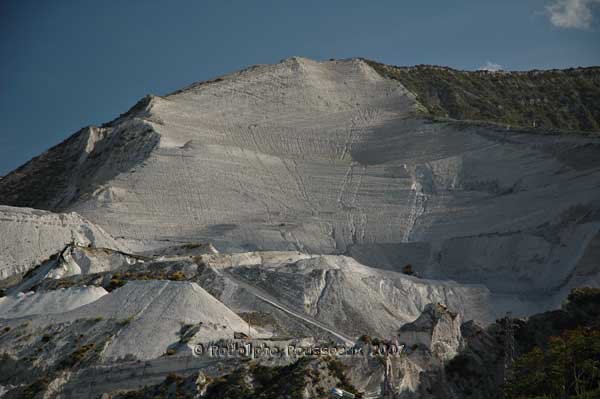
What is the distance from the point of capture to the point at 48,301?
52.5m

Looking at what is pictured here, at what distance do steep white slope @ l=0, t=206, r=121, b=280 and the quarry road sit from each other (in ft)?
33.9

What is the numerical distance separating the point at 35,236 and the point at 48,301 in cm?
→ 1167

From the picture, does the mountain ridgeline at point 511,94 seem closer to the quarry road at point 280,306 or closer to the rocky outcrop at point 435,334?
the quarry road at point 280,306

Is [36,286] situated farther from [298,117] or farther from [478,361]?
[298,117]

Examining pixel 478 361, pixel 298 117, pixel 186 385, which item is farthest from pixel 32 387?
pixel 298 117

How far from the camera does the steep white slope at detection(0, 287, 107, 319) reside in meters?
51.4

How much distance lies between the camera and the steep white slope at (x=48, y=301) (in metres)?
51.4

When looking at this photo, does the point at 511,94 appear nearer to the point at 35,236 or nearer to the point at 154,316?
the point at 35,236

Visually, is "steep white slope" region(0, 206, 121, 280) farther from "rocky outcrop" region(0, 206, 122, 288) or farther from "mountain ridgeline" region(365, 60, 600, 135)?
"mountain ridgeline" region(365, 60, 600, 135)

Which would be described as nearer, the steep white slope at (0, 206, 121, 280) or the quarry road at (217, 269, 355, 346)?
the quarry road at (217, 269, 355, 346)

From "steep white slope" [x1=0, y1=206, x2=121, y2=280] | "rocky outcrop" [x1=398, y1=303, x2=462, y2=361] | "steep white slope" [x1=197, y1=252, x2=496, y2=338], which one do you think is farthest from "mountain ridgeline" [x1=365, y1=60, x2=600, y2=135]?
"rocky outcrop" [x1=398, y1=303, x2=462, y2=361]

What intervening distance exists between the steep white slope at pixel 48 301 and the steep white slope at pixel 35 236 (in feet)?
26.0

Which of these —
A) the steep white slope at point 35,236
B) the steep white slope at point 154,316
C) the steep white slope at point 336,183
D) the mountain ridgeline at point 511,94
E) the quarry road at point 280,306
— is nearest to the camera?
the steep white slope at point 154,316

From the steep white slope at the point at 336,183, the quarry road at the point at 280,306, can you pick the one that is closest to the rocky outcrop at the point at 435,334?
the quarry road at the point at 280,306
